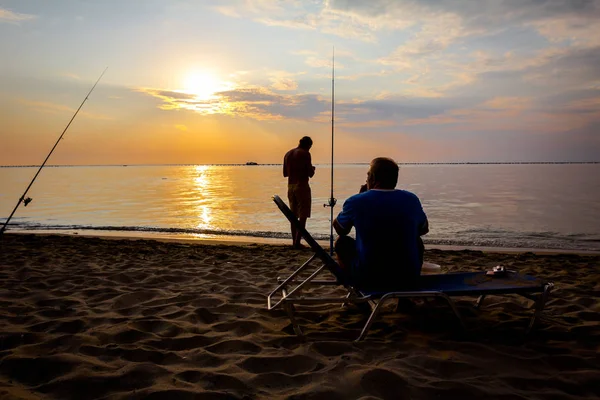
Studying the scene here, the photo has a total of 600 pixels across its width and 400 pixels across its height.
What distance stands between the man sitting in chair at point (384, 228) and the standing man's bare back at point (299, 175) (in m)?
5.26

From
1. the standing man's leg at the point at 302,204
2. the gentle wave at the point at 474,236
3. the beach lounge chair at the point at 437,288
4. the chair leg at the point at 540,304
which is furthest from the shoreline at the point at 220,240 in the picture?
the chair leg at the point at 540,304

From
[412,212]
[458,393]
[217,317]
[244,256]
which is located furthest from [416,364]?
[244,256]

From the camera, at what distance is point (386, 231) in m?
3.66

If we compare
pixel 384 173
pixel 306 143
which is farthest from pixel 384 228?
pixel 306 143

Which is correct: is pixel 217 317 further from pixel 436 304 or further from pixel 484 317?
pixel 484 317

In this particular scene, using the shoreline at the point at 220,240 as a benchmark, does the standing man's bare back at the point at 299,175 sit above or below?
above

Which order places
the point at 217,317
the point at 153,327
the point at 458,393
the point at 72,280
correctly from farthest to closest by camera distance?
the point at 72,280 → the point at 217,317 → the point at 153,327 → the point at 458,393

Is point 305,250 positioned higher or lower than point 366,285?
lower

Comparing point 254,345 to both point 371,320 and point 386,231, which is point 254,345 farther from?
point 386,231

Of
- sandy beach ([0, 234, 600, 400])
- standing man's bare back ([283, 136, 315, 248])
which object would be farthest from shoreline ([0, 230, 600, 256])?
sandy beach ([0, 234, 600, 400])

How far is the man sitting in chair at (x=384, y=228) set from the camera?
3.64 metres

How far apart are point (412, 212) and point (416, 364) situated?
1231 millimetres

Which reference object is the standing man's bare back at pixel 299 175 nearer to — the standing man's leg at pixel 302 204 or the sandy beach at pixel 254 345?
the standing man's leg at pixel 302 204

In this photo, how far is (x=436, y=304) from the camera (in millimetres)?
4688
